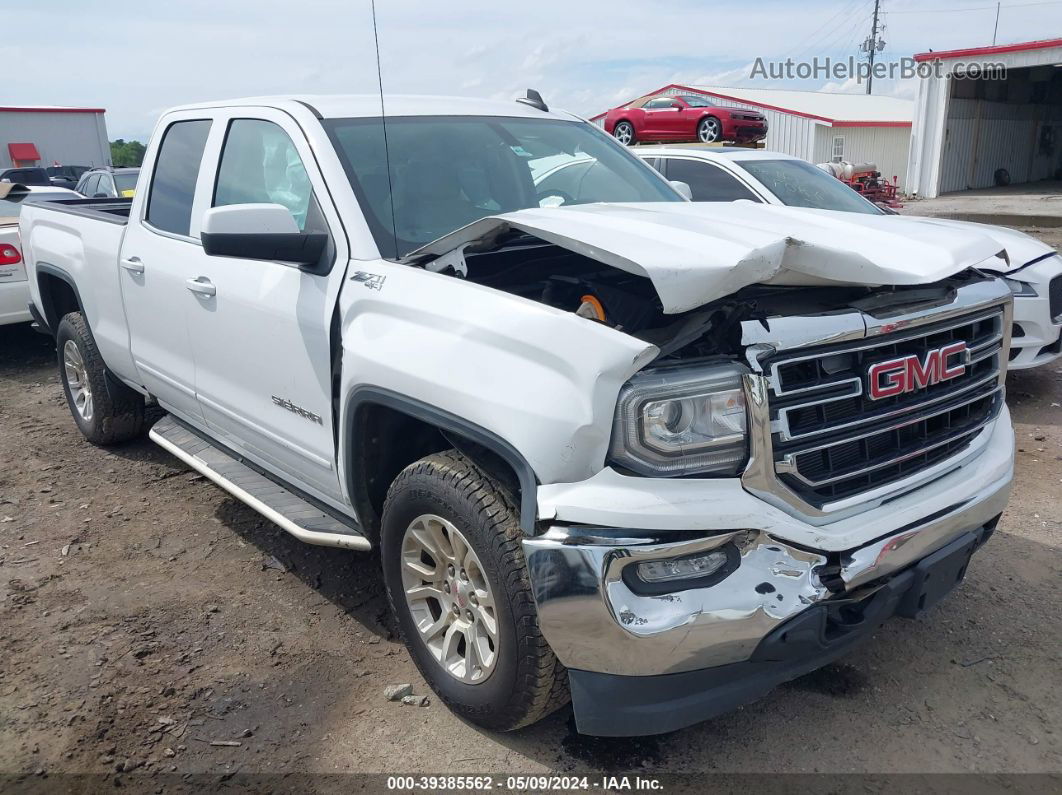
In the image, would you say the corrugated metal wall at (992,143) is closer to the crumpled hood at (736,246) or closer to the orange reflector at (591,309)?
the crumpled hood at (736,246)

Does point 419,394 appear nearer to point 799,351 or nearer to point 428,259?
point 428,259

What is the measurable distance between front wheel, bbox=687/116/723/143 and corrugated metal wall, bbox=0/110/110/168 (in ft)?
91.0

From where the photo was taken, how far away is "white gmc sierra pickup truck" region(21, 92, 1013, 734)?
2.13m

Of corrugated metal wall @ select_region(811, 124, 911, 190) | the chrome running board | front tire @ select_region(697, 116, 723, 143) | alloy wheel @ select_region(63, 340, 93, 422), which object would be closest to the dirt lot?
the chrome running board

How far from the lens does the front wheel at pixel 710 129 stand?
1666 centimetres

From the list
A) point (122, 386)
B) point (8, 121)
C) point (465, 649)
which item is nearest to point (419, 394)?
point (465, 649)

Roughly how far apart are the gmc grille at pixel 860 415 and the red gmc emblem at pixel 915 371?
0.02 meters

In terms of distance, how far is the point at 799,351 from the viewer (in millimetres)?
2230

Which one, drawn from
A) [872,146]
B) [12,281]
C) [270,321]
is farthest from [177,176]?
[872,146]

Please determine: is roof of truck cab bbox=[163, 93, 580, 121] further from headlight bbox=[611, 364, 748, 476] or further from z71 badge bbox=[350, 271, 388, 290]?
headlight bbox=[611, 364, 748, 476]

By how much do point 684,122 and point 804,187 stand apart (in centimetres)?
1046

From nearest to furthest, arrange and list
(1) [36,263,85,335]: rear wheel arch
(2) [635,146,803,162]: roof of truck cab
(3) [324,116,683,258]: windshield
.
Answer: (3) [324,116,683,258]: windshield → (1) [36,263,85,335]: rear wheel arch → (2) [635,146,803,162]: roof of truck cab

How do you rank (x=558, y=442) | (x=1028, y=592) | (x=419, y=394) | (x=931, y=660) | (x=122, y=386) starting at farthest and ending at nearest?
(x=122, y=386), (x=1028, y=592), (x=931, y=660), (x=419, y=394), (x=558, y=442)

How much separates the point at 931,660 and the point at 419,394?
204 cm
